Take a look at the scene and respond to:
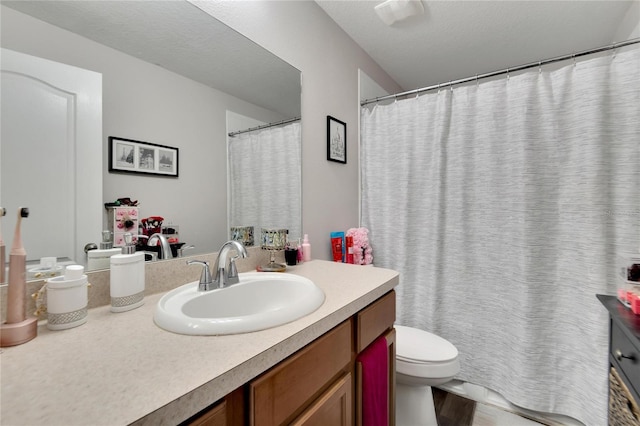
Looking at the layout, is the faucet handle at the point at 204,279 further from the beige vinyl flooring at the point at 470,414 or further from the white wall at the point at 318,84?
the beige vinyl flooring at the point at 470,414

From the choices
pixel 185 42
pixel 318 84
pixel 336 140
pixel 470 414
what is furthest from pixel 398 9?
pixel 470 414

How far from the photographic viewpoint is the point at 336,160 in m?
1.75

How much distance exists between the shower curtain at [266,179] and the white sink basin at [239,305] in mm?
322

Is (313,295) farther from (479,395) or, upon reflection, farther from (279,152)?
(479,395)

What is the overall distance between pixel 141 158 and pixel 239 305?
588 millimetres

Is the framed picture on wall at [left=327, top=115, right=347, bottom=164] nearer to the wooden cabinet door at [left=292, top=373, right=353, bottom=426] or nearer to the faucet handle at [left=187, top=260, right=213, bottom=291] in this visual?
the faucet handle at [left=187, top=260, right=213, bottom=291]

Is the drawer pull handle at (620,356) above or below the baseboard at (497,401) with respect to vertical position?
above

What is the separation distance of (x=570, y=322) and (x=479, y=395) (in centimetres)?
66

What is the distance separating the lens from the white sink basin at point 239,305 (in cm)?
63

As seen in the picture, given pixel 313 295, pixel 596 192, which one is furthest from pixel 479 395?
pixel 313 295

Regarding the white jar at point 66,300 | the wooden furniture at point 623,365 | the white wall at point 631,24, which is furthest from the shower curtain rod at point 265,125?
the white wall at point 631,24

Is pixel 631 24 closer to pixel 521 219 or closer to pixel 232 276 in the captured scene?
pixel 521 219

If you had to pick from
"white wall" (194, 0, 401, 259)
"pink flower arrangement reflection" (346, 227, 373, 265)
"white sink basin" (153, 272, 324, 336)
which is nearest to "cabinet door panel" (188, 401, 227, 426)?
"white sink basin" (153, 272, 324, 336)

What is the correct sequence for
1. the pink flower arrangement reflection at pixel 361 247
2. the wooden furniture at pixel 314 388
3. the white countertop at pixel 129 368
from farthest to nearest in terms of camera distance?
the pink flower arrangement reflection at pixel 361 247, the wooden furniture at pixel 314 388, the white countertop at pixel 129 368
